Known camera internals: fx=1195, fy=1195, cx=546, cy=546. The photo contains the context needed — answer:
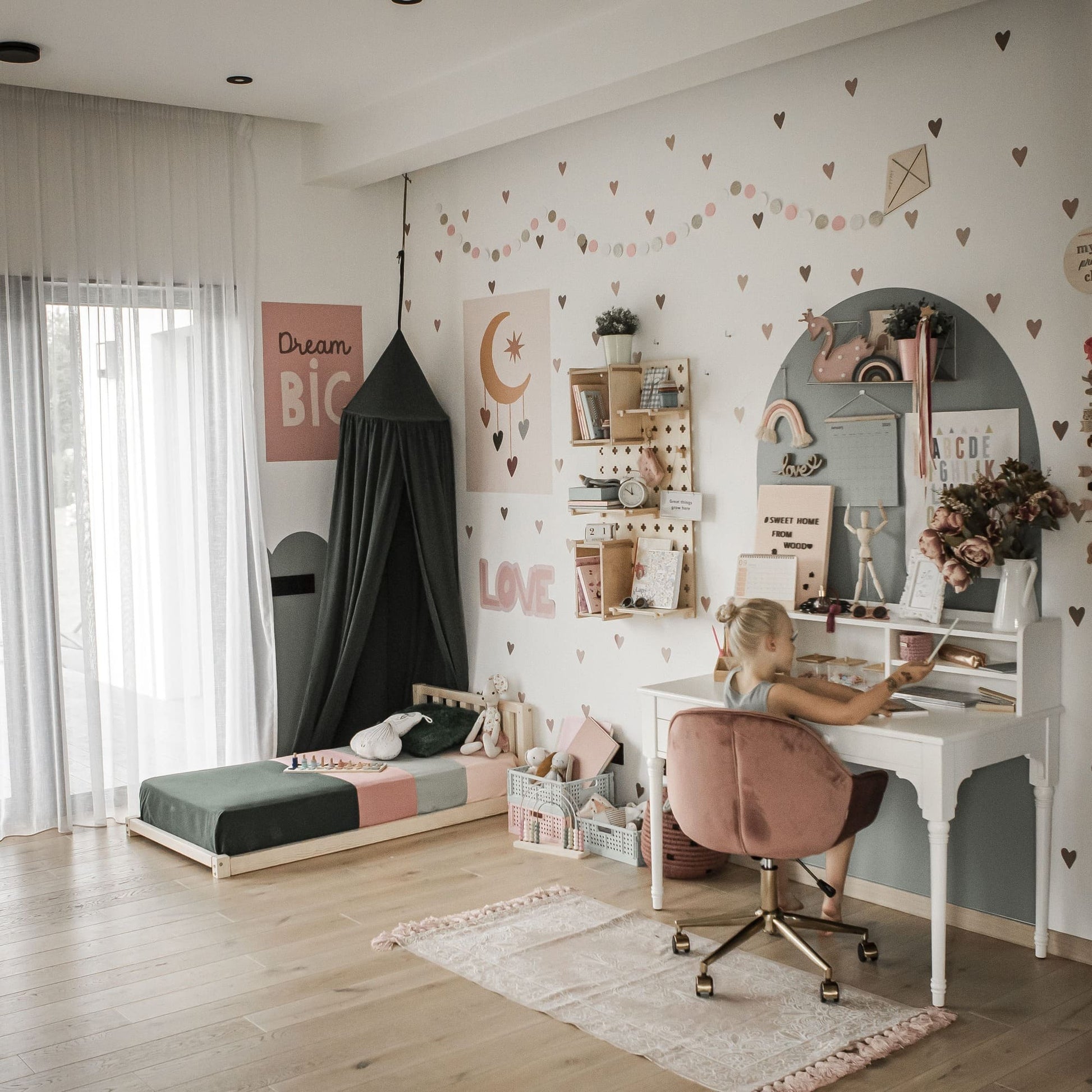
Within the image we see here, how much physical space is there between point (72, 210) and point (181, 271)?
1.52ft

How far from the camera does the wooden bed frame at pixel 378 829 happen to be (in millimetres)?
4211

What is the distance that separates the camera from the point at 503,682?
5.18m

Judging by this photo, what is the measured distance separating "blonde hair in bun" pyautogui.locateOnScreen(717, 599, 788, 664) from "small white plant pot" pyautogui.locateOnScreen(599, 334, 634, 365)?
1.34 m

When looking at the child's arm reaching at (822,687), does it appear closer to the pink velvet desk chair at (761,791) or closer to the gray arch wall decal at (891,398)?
the pink velvet desk chair at (761,791)

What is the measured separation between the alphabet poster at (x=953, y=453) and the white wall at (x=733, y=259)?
0.10m

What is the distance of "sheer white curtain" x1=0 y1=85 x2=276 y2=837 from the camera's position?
456 centimetres

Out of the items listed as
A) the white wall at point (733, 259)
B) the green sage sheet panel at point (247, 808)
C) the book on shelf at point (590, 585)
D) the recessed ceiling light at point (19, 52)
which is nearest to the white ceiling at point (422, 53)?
the recessed ceiling light at point (19, 52)

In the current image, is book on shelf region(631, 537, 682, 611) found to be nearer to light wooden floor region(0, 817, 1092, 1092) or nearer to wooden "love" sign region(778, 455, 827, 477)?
wooden "love" sign region(778, 455, 827, 477)

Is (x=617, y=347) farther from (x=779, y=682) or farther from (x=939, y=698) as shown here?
(x=939, y=698)

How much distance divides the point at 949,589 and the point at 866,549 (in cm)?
29

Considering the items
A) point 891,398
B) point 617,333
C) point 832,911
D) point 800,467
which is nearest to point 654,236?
point 617,333

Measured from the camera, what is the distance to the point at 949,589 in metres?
3.52

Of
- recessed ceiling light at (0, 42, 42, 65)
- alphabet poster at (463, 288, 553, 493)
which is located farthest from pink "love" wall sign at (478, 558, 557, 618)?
recessed ceiling light at (0, 42, 42, 65)

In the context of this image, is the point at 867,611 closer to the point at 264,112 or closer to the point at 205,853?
the point at 205,853
